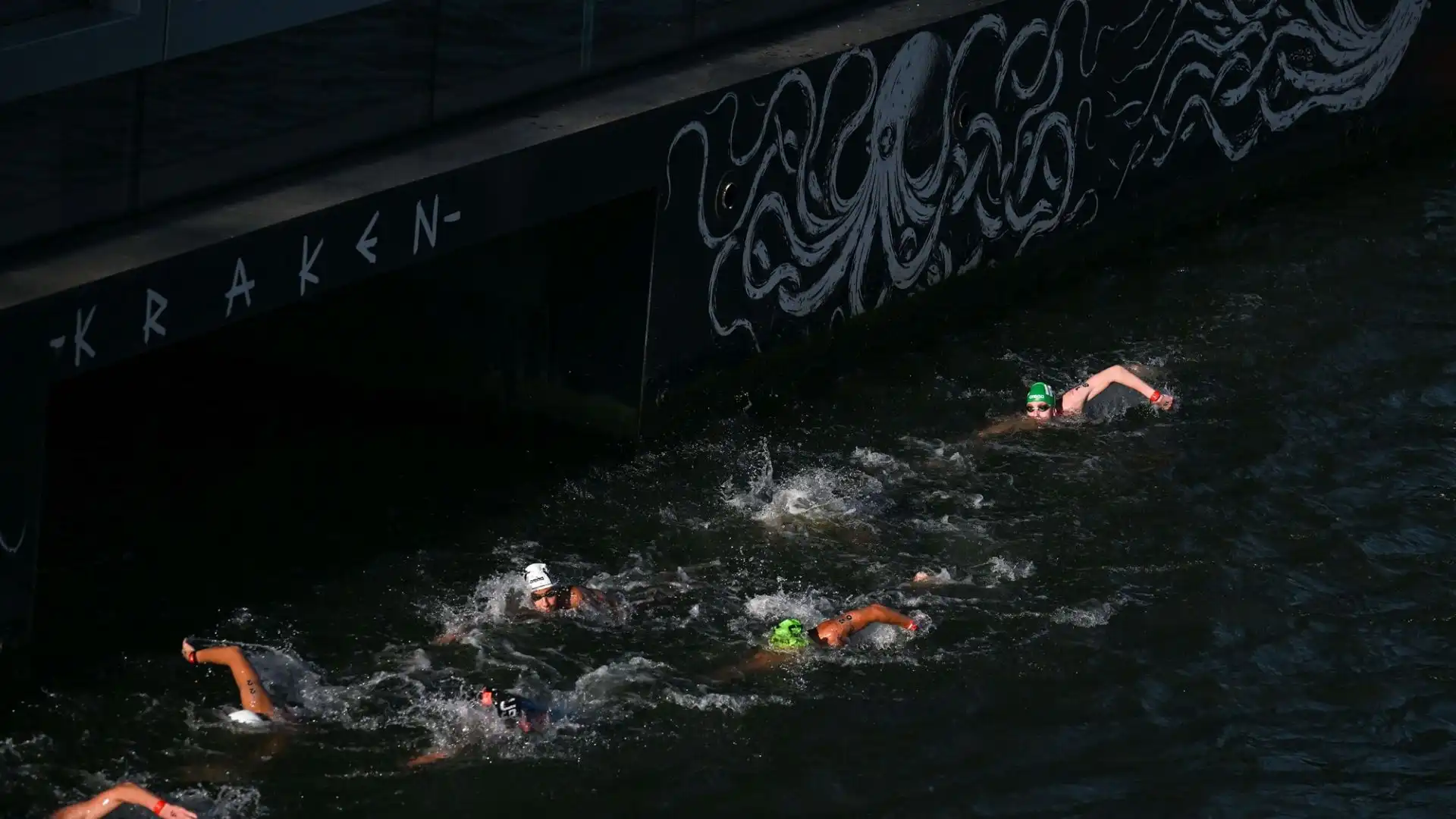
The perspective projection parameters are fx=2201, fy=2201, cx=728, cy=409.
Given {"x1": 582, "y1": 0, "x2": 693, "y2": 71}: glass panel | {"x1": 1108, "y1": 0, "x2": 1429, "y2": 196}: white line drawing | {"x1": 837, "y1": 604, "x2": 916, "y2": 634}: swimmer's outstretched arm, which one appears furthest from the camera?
{"x1": 1108, "y1": 0, "x2": 1429, "y2": 196}: white line drawing

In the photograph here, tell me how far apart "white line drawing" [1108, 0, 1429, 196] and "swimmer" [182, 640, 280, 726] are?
46.8 ft

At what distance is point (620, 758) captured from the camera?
54.4 ft

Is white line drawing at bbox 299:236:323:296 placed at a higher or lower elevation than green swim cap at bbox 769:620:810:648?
higher

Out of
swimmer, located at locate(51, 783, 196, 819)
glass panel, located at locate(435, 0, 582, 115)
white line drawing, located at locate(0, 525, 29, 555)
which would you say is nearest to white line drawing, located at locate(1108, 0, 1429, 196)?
glass panel, located at locate(435, 0, 582, 115)

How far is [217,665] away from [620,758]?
3537 mm

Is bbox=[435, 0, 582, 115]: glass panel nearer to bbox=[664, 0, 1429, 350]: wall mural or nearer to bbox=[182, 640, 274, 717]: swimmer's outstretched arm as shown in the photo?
bbox=[664, 0, 1429, 350]: wall mural

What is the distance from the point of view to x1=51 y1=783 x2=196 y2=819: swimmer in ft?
50.2

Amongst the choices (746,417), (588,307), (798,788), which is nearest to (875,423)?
(746,417)

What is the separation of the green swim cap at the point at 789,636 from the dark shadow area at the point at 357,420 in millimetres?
3367

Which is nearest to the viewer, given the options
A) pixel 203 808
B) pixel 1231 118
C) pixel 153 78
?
pixel 203 808

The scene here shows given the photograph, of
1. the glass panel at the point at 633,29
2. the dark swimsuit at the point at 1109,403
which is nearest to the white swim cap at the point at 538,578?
the glass panel at the point at 633,29

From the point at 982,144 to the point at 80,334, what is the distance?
39.8ft

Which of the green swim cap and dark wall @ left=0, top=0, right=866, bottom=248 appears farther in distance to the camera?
the green swim cap

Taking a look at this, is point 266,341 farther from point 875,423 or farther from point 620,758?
point 620,758
